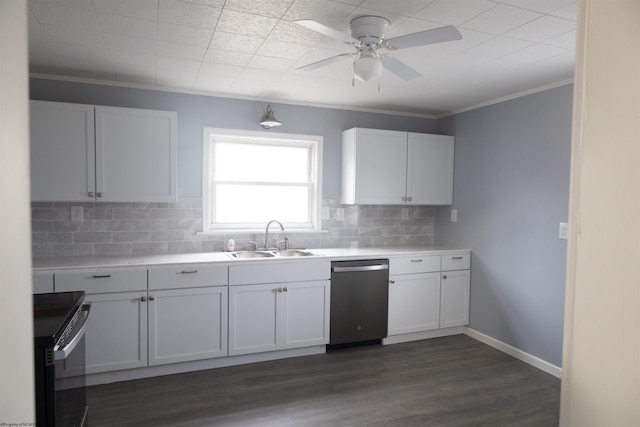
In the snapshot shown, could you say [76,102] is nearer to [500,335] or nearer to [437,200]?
[437,200]

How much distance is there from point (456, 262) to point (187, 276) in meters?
2.68

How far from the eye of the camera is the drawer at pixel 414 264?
383 centimetres

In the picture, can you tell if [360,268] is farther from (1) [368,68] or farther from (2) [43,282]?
(2) [43,282]

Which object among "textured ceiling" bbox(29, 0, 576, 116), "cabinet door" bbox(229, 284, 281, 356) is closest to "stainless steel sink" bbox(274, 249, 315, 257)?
"cabinet door" bbox(229, 284, 281, 356)

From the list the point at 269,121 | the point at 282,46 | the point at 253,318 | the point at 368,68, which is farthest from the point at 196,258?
the point at 368,68

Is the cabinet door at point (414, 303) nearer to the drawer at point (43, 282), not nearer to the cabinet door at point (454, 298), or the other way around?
the cabinet door at point (454, 298)

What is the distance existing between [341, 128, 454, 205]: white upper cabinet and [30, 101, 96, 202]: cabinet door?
2.33 meters

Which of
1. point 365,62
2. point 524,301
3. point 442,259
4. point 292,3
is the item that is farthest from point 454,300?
point 292,3

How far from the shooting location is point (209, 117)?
12.2 ft

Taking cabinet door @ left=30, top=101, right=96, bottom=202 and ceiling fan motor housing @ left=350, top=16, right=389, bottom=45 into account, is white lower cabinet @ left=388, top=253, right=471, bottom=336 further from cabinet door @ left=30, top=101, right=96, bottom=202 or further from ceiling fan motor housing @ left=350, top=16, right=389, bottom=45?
cabinet door @ left=30, top=101, right=96, bottom=202

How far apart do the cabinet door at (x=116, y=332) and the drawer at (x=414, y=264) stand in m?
2.23

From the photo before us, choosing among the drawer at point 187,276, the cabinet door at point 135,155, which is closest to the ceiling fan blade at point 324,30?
A: the cabinet door at point 135,155

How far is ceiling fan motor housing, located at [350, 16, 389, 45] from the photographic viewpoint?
2.11 m

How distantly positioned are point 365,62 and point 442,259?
2563 millimetres
